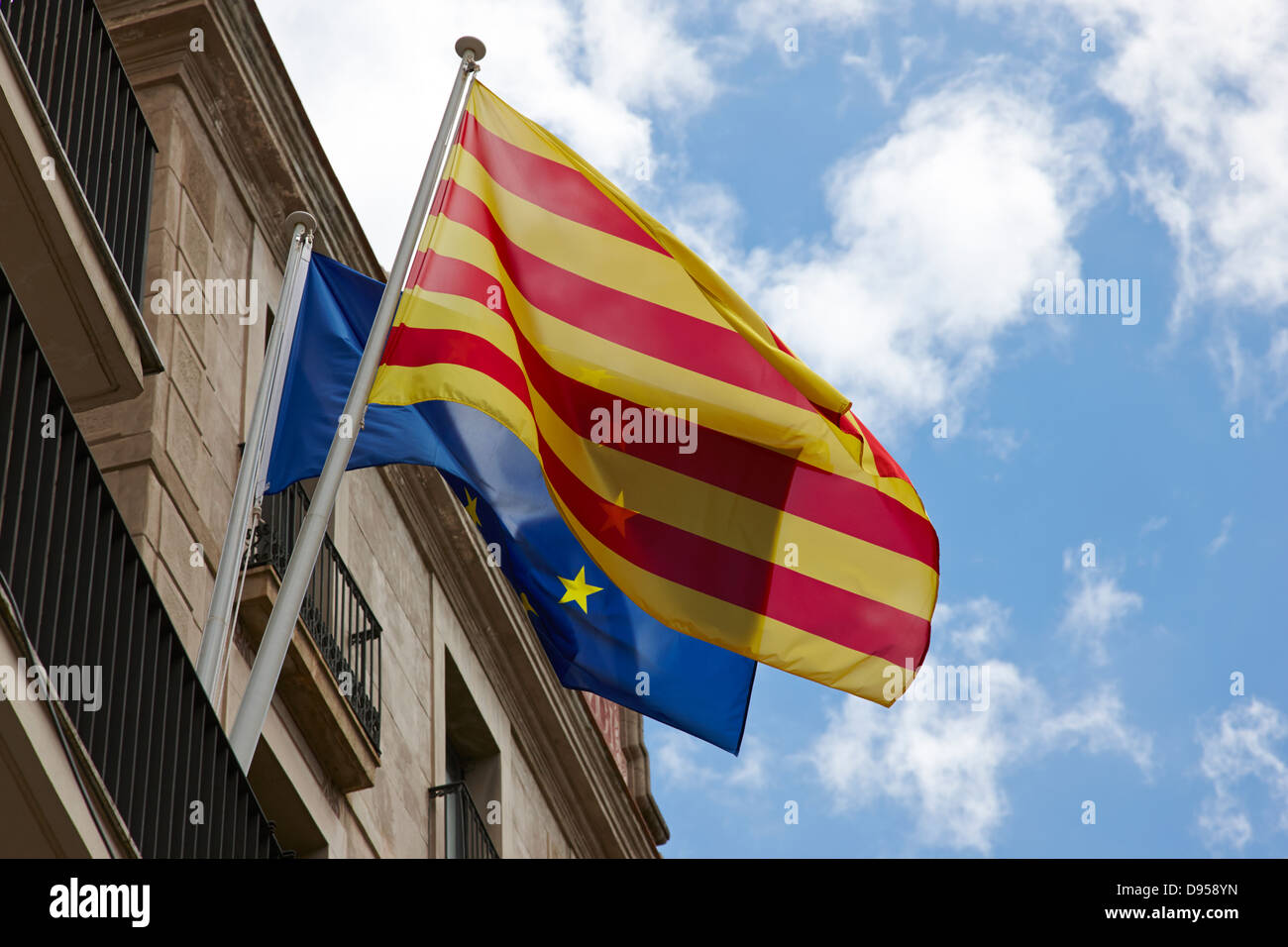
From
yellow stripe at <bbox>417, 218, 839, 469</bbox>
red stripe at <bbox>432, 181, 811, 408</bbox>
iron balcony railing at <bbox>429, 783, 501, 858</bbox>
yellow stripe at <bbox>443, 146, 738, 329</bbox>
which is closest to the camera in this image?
yellow stripe at <bbox>417, 218, 839, 469</bbox>

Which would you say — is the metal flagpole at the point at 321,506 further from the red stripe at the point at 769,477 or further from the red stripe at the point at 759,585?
the red stripe at the point at 759,585

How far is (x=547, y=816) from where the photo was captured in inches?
870

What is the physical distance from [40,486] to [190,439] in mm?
5408

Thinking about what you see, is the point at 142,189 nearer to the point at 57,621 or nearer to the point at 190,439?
the point at 190,439

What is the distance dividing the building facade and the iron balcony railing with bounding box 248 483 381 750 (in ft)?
0.11

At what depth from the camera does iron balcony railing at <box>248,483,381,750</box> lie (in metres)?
15.4

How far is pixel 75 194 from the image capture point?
12023mm

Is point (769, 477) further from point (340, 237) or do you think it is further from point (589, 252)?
point (340, 237)

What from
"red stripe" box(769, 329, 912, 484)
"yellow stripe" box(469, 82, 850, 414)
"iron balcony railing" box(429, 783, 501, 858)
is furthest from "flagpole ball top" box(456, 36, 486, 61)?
"iron balcony railing" box(429, 783, 501, 858)

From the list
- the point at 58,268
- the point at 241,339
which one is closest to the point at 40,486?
the point at 58,268

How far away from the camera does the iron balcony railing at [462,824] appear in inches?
731
